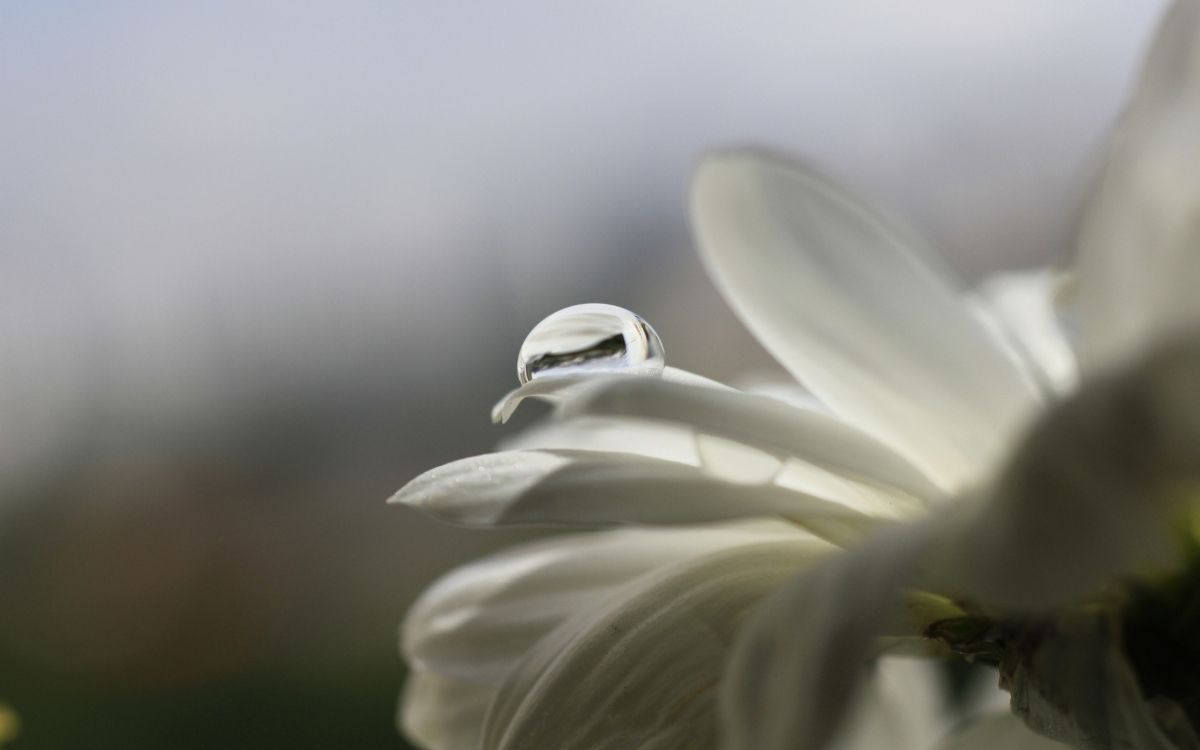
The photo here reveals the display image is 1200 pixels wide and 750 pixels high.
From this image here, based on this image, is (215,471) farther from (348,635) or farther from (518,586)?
(518,586)

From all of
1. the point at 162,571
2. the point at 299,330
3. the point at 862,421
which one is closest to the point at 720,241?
the point at 862,421

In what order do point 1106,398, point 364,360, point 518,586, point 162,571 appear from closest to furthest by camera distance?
point 1106,398 < point 518,586 < point 162,571 < point 364,360

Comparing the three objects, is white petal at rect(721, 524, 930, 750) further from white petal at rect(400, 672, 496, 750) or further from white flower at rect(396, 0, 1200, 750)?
white petal at rect(400, 672, 496, 750)

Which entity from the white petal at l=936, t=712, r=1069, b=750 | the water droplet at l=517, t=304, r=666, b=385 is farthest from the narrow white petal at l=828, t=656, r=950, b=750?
the water droplet at l=517, t=304, r=666, b=385

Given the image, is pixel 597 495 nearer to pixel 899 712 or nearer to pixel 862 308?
pixel 862 308

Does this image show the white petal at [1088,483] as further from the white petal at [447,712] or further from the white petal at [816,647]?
the white petal at [447,712]

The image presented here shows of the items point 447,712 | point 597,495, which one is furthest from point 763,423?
point 447,712
